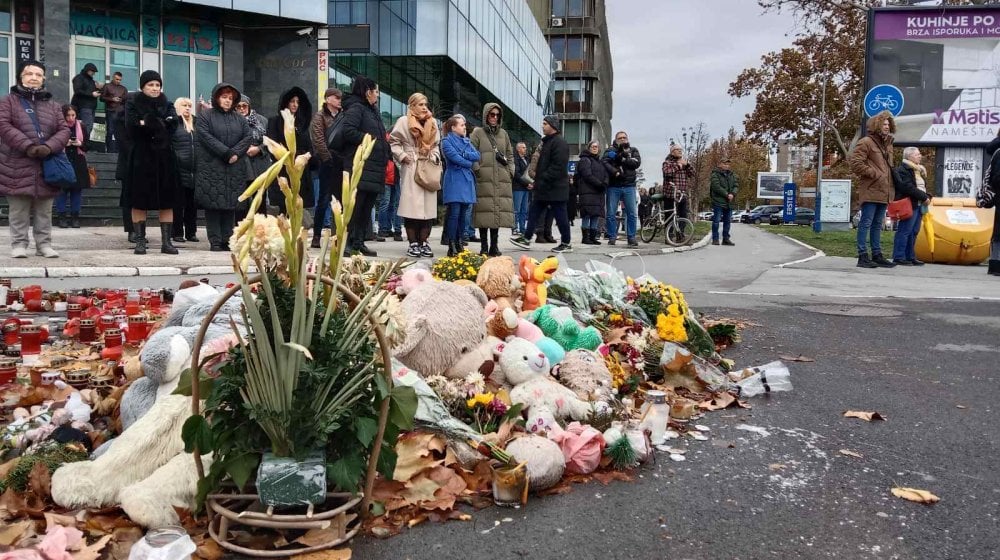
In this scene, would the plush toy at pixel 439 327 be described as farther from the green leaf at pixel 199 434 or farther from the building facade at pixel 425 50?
the building facade at pixel 425 50

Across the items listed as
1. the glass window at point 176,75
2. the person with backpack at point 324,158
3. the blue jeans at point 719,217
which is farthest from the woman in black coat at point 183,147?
the glass window at point 176,75

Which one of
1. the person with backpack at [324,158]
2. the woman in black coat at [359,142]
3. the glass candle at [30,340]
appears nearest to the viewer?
the glass candle at [30,340]

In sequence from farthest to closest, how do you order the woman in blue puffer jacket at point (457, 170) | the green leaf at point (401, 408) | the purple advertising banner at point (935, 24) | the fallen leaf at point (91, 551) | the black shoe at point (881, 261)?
the purple advertising banner at point (935, 24) → the black shoe at point (881, 261) → the woman in blue puffer jacket at point (457, 170) → the green leaf at point (401, 408) → the fallen leaf at point (91, 551)

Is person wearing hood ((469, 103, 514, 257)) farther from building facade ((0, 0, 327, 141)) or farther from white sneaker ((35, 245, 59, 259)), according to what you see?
building facade ((0, 0, 327, 141))

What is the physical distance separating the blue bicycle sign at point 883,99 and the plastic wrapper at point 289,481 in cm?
2175

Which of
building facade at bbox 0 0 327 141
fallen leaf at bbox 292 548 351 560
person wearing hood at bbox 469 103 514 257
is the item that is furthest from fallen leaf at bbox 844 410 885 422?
building facade at bbox 0 0 327 141

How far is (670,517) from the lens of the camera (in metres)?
2.98

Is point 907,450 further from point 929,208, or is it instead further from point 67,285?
point 929,208

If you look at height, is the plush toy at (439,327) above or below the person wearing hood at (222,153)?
below

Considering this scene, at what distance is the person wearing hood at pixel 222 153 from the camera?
→ 34.6 ft

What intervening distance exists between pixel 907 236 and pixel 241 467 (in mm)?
13358

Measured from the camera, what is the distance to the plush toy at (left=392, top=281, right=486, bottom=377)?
12.7 ft

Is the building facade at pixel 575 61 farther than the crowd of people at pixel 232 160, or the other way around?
the building facade at pixel 575 61

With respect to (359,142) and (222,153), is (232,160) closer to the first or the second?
(222,153)
